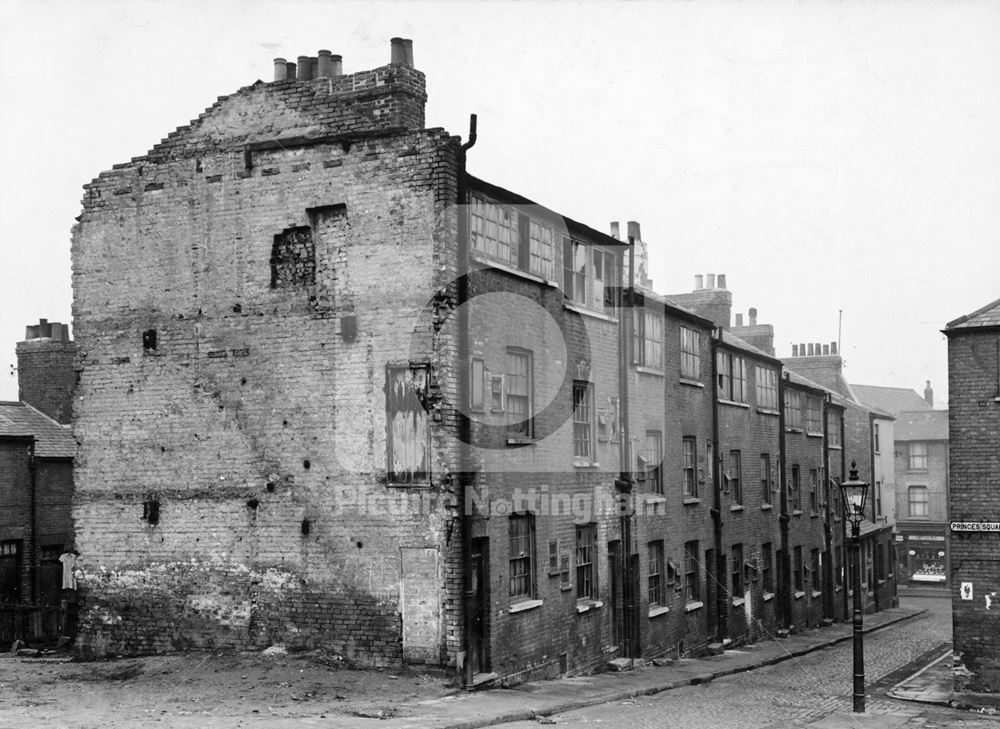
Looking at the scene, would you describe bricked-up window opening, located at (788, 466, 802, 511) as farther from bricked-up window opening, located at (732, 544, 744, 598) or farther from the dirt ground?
the dirt ground

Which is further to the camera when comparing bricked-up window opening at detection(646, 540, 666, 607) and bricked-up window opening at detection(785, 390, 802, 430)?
bricked-up window opening at detection(785, 390, 802, 430)

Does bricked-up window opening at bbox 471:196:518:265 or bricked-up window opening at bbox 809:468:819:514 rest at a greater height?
bricked-up window opening at bbox 471:196:518:265

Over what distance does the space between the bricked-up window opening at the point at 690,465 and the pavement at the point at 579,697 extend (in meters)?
4.23

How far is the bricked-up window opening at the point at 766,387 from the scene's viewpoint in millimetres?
34375

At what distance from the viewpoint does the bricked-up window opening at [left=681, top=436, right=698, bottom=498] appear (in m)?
28.7

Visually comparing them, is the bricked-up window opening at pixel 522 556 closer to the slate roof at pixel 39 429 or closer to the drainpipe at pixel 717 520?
the drainpipe at pixel 717 520

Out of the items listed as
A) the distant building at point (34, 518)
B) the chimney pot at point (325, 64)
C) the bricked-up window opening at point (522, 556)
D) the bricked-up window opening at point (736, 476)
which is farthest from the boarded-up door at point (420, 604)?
the bricked-up window opening at point (736, 476)

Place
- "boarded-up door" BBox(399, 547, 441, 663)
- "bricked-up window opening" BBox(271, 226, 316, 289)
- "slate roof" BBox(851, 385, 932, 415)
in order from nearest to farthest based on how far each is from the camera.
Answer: "boarded-up door" BBox(399, 547, 441, 663), "bricked-up window opening" BBox(271, 226, 316, 289), "slate roof" BBox(851, 385, 932, 415)

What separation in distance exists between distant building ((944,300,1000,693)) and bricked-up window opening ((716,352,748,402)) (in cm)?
1049

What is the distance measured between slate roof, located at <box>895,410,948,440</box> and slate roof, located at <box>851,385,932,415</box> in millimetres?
12331

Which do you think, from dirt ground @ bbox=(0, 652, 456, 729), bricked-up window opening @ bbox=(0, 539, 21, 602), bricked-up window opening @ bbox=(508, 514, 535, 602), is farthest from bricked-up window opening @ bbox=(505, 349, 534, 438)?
bricked-up window opening @ bbox=(0, 539, 21, 602)

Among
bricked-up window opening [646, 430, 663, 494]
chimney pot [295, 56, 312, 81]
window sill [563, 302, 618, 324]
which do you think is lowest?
bricked-up window opening [646, 430, 663, 494]

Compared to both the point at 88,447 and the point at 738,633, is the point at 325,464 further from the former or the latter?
the point at 738,633

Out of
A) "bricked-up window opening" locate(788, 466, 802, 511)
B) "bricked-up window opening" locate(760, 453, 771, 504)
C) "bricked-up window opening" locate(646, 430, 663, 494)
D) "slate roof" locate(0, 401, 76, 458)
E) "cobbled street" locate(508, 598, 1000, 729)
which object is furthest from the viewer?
"bricked-up window opening" locate(788, 466, 802, 511)
